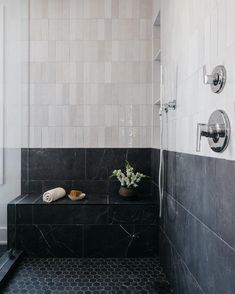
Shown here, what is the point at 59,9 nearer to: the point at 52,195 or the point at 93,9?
the point at 93,9

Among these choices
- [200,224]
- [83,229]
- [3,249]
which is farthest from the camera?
[3,249]

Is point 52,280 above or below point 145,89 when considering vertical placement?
below

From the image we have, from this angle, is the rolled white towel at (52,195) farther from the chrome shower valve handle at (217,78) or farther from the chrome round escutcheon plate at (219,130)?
the chrome shower valve handle at (217,78)

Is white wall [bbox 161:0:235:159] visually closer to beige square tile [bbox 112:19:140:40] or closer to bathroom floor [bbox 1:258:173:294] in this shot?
beige square tile [bbox 112:19:140:40]

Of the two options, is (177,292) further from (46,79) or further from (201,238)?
(46,79)

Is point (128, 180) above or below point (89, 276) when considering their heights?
above

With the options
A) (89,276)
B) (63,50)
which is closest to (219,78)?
(89,276)

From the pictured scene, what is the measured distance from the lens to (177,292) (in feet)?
6.14

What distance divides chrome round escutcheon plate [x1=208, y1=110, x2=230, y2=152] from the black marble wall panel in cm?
7

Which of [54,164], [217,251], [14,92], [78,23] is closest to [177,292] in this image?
[217,251]

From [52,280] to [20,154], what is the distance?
131 cm

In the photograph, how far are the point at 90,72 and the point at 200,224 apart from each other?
6.63 feet

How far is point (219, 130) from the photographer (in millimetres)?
1192

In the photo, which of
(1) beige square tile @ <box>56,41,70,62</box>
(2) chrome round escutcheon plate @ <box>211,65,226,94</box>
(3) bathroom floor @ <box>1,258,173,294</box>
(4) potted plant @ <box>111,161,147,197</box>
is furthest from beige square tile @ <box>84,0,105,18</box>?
(3) bathroom floor @ <box>1,258,173,294</box>
